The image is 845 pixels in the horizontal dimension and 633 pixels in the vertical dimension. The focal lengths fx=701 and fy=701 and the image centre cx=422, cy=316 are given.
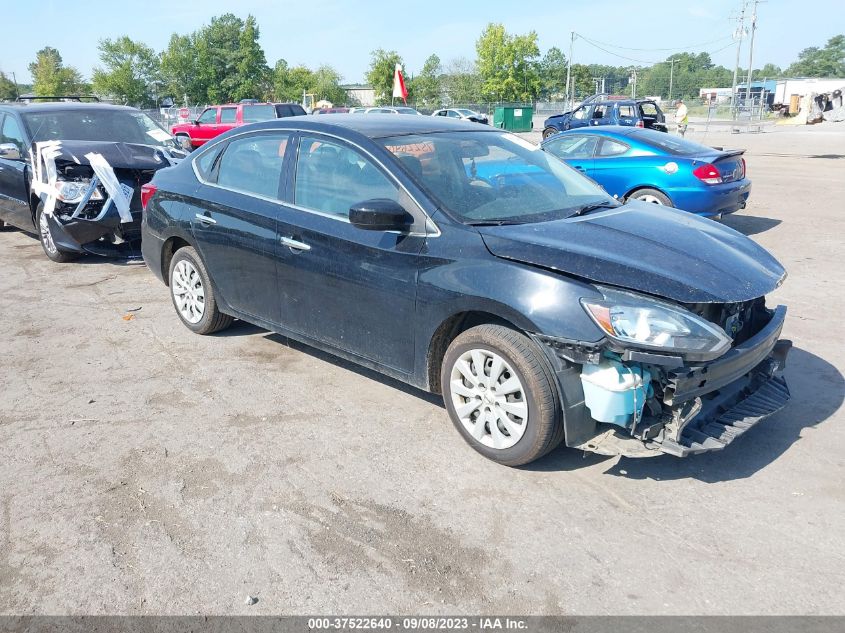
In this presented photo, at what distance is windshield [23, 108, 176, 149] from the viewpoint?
28.5 feet

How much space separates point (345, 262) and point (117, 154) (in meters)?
5.17

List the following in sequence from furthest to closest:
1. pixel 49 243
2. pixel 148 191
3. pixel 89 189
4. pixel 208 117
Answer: pixel 208 117 < pixel 49 243 < pixel 89 189 < pixel 148 191

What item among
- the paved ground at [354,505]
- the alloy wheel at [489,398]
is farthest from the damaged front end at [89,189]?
the alloy wheel at [489,398]

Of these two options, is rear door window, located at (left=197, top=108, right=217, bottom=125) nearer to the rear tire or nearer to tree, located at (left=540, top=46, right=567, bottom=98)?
the rear tire

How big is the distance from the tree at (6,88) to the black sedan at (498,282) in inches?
3555

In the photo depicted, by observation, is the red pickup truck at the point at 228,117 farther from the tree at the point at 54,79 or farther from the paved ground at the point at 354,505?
the tree at the point at 54,79

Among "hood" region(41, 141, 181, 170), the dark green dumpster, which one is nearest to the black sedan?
"hood" region(41, 141, 181, 170)

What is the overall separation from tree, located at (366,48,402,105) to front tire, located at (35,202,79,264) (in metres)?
67.8

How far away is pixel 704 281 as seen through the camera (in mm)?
3447

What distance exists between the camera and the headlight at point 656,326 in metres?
3.21

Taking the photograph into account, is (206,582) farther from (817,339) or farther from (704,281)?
(817,339)

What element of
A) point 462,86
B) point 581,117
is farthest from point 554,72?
point 581,117

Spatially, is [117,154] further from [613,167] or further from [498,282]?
[613,167]

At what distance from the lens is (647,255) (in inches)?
141
